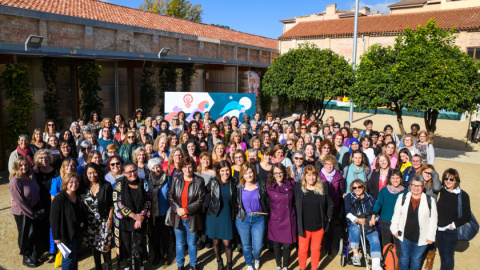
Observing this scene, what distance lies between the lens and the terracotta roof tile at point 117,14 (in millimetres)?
16484

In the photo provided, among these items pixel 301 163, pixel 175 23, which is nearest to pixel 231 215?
pixel 301 163

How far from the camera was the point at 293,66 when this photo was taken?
1809 centimetres

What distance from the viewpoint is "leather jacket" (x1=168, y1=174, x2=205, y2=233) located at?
509cm

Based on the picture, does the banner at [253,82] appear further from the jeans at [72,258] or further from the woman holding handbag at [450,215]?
the jeans at [72,258]

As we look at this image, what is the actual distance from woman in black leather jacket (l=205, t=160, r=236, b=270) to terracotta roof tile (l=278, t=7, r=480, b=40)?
32731 mm

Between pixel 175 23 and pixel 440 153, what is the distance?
62.8 feet

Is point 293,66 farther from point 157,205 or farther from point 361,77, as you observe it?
point 157,205

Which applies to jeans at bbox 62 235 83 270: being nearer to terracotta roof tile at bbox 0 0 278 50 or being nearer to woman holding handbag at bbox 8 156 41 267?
woman holding handbag at bbox 8 156 41 267

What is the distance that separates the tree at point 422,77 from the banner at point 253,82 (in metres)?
11.4

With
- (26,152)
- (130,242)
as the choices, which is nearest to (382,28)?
(26,152)

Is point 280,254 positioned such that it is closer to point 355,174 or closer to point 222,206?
point 222,206

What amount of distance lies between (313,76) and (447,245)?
38.3 ft

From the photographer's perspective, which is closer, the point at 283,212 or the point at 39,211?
the point at 283,212

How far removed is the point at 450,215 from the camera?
488 cm
